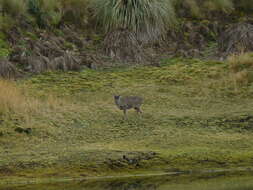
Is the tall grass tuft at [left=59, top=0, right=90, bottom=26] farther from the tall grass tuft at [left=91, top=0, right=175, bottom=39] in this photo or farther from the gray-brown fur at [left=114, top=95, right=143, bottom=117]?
the gray-brown fur at [left=114, top=95, right=143, bottom=117]

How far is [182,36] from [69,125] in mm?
11157

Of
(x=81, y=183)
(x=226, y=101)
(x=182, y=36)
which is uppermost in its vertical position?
(x=182, y=36)

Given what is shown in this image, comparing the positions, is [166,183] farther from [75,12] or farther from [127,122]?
[75,12]

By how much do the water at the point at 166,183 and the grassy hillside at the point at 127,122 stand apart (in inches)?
24.8

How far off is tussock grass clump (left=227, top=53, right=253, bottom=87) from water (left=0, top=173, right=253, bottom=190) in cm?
935

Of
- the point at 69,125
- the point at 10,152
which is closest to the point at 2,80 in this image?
the point at 69,125

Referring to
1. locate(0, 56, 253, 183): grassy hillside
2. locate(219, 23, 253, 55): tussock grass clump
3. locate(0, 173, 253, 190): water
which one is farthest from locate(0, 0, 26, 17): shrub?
locate(0, 173, 253, 190): water

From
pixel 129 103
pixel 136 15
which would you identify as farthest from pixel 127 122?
pixel 136 15

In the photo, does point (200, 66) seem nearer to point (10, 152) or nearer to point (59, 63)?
point (59, 63)

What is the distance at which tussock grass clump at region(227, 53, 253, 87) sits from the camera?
26547 mm

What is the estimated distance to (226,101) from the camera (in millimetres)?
25000

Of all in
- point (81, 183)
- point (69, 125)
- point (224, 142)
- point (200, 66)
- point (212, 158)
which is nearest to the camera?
point (81, 183)

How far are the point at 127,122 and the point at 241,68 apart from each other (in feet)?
21.4

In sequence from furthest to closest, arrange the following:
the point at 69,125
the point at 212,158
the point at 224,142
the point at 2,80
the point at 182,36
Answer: the point at 182,36, the point at 2,80, the point at 69,125, the point at 224,142, the point at 212,158
